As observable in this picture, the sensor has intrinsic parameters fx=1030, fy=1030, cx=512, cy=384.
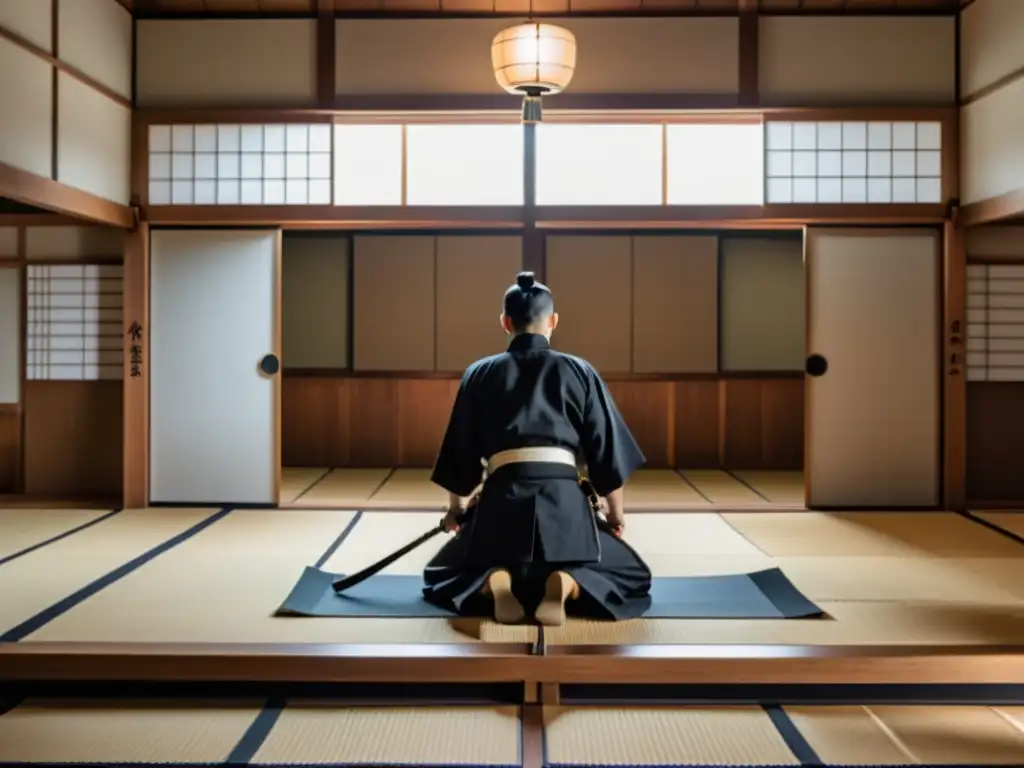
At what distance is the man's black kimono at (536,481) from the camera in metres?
3.38

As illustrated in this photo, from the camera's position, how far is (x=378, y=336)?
323 inches

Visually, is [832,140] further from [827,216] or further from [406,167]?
[406,167]

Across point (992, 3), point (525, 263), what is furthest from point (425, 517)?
point (992, 3)

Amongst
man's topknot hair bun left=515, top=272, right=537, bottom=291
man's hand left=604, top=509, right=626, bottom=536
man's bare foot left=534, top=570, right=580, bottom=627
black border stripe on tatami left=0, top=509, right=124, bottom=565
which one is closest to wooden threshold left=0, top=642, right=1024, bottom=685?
man's bare foot left=534, top=570, right=580, bottom=627

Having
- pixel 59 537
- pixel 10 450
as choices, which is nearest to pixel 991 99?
pixel 59 537

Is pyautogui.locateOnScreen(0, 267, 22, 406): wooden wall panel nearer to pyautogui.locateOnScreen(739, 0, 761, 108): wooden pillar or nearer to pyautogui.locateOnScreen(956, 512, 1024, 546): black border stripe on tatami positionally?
pyautogui.locateOnScreen(739, 0, 761, 108): wooden pillar

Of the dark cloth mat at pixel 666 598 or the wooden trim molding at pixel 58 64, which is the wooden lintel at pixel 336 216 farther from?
the dark cloth mat at pixel 666 598

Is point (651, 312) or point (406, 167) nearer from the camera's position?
point (406, 167)

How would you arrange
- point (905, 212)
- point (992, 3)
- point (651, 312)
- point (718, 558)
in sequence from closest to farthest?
point (718, 558) → point (992, 3) → point (905, 212) → point (651, 312)

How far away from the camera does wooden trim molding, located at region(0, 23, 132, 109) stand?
4671 mm

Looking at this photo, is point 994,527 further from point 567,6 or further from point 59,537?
point 59,537

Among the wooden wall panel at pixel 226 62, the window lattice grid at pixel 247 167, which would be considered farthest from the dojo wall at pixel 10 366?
the wooden wall panel at pixel 226 62

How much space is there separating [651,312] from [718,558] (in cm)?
387

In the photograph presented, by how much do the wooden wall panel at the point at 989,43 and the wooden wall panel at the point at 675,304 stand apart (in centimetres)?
269
